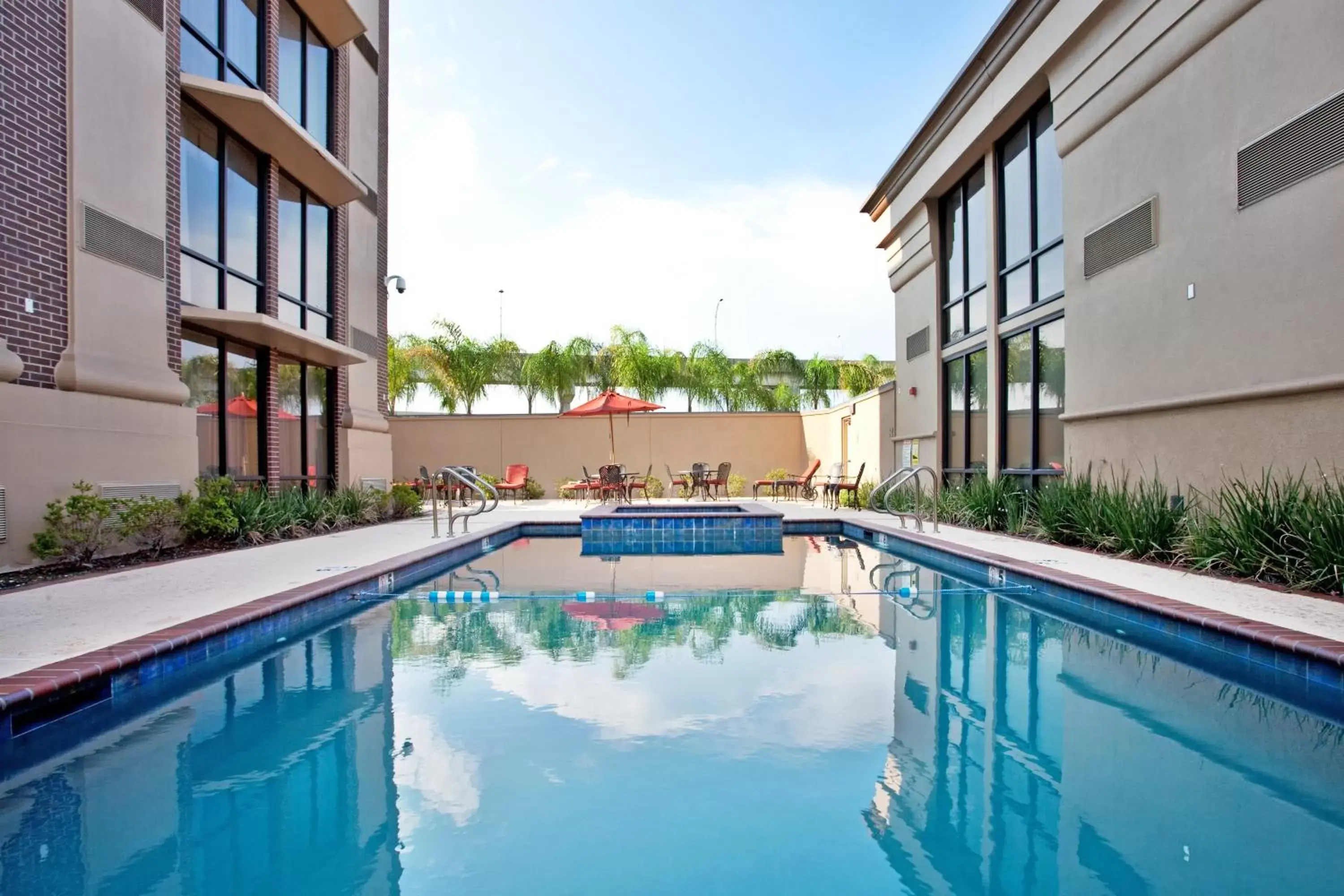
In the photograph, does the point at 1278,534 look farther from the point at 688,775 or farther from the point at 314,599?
the point at 314,599

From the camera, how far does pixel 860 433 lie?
1407 centimetres

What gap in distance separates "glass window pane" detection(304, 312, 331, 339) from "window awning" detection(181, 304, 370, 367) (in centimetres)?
40

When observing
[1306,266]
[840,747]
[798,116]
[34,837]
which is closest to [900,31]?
[798,116]

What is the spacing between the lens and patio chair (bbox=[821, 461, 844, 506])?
42.9 ft

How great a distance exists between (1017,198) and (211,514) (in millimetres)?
9561

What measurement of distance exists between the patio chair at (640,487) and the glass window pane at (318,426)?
17.4 feet

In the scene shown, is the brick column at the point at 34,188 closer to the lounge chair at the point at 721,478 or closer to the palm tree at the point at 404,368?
the lounge chair at the point at 721,478

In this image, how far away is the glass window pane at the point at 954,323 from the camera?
1095 cm

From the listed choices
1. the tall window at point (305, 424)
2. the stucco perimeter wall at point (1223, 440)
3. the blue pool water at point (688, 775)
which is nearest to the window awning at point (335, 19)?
the tall window at point (305, 424)

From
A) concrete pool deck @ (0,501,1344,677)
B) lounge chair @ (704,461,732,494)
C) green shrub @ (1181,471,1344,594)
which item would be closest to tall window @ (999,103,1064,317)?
concrete pool deck @ (0,501,1344,677)

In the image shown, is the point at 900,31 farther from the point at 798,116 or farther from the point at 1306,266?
the point at 1306,266

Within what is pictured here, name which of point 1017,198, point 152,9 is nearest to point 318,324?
point 152,9

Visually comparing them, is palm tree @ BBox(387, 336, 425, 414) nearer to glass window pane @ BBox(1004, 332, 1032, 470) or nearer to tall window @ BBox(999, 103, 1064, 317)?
tall window @ BBox(999, 103, 1064, 317)

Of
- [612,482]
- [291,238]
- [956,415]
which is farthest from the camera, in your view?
[612,482]
